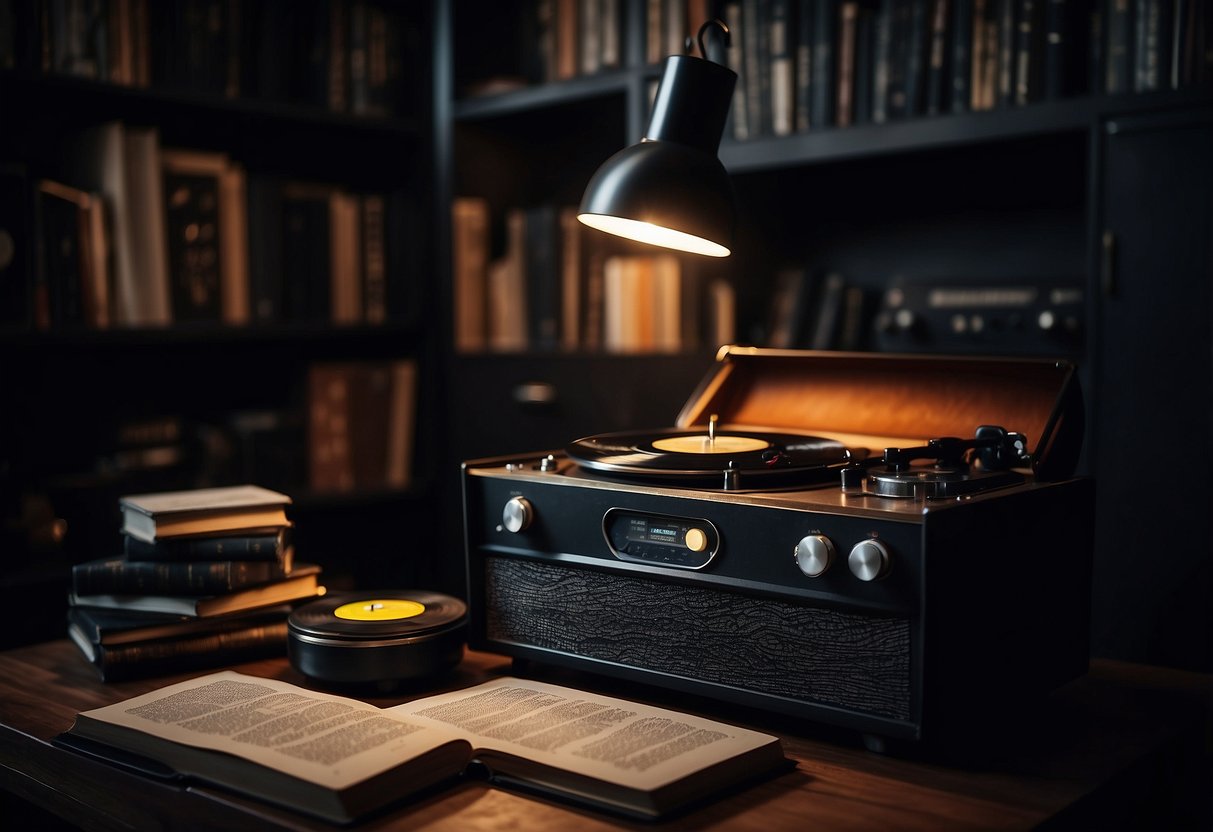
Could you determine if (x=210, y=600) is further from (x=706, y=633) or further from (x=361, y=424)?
(x=361, y=424)

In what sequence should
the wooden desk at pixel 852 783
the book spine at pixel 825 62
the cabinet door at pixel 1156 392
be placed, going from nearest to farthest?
the wooden desk at pixel 852 783
the cabinet door at pixel 1156 392
the book spine at pixel 825 62

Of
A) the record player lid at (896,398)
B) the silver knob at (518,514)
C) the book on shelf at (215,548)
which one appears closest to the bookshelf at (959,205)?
the record player lid at (896,398)

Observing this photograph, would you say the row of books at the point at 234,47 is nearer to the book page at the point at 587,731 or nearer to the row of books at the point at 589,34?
the row of books at the point at 589,34

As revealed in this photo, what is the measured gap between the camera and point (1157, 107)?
1.65 metres

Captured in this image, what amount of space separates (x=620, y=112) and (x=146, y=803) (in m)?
2.11

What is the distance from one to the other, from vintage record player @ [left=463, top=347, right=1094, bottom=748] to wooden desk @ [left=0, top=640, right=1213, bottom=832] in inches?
1.5

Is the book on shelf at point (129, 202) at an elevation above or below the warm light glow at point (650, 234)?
above

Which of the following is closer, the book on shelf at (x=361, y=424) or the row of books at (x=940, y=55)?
the row of books at (x=940, y=55)

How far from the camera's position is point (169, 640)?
121 centimetres

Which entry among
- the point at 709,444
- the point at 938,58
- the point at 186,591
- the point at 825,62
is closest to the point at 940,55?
the point at 938,58

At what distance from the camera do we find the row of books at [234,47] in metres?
2.12

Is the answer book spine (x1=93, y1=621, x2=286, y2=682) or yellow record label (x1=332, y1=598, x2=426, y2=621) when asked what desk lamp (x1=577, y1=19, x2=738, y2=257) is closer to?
yellow record label (x1=332, y1=598, x2=426, y2=621)

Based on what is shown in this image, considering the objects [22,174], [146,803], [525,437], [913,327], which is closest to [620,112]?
[525,437]

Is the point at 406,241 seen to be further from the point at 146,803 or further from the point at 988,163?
the point at 146,803
